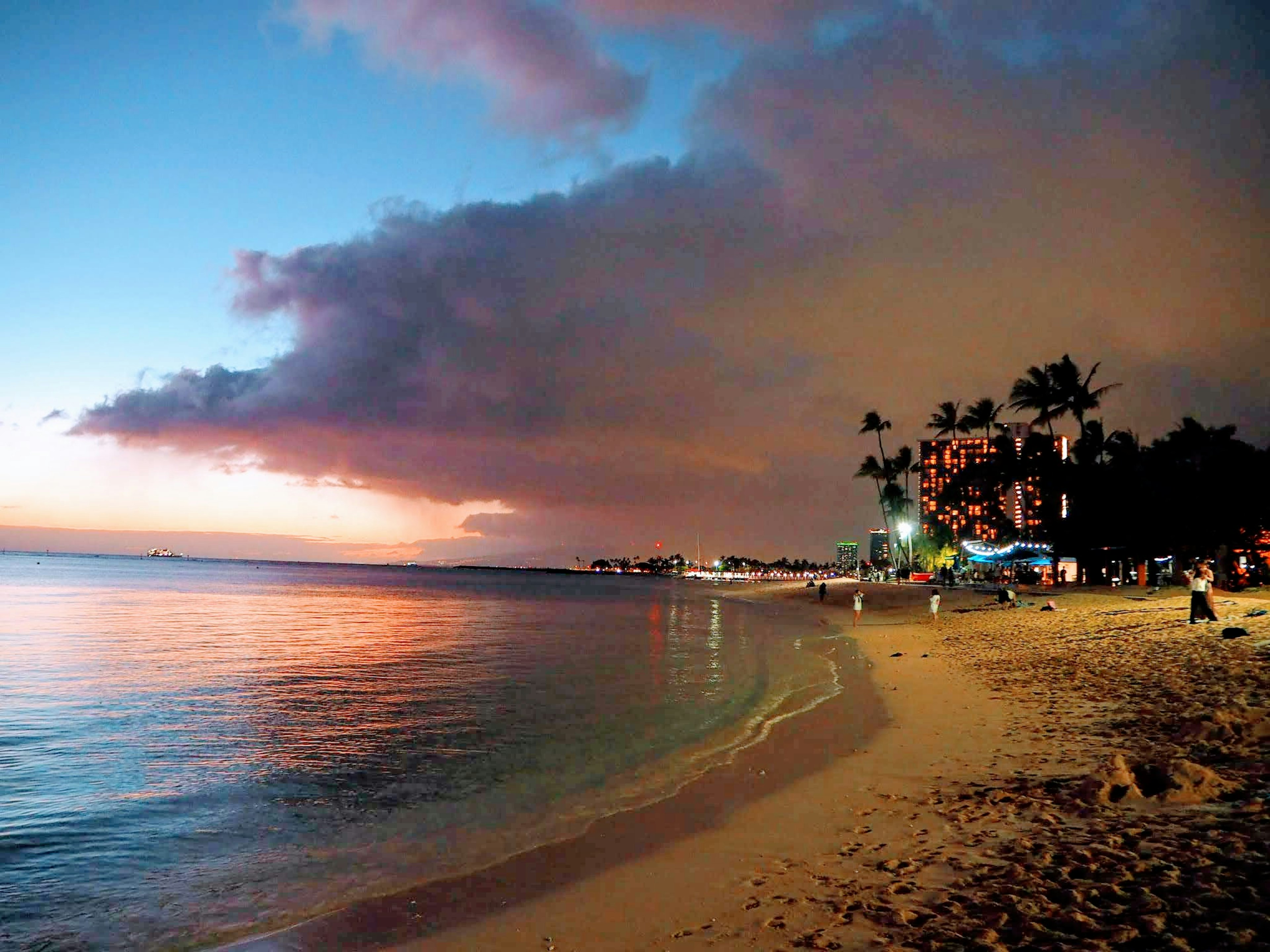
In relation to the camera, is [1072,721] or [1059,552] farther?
[1059,552]

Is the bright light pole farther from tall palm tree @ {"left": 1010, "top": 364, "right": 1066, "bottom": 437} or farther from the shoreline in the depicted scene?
the shoreline

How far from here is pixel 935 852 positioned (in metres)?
7.37

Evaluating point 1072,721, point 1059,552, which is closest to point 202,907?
point 1072,721

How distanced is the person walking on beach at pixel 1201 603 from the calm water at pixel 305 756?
37.0 ft

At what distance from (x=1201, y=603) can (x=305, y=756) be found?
987 inches

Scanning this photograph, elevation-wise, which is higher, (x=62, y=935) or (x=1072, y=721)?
(x=1072, y=721)

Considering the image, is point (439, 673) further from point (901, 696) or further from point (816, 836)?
point (816, 836)

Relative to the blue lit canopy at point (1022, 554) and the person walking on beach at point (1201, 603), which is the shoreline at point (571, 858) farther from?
the blue lit canopy at point (1022, 554)

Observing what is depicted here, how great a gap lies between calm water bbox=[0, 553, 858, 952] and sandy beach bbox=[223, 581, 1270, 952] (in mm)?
1134

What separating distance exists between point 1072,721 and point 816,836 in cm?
684

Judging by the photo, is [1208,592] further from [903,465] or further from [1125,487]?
[903,465]

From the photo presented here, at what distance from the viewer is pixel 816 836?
8375 mm

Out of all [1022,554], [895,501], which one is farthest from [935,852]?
[895,501]

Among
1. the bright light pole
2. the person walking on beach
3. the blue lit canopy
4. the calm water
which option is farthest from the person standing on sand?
the bright light pole
